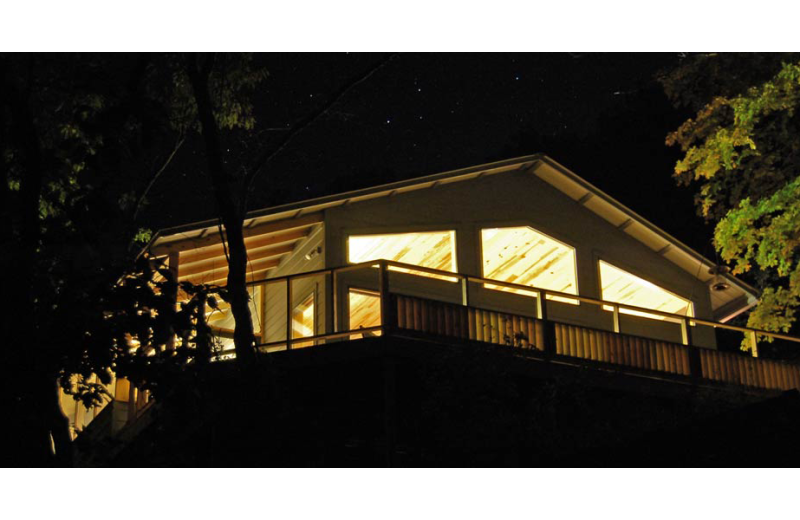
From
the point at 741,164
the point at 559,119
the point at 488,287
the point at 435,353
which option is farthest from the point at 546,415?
the point at 559,119

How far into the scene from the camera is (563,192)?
2314 cm

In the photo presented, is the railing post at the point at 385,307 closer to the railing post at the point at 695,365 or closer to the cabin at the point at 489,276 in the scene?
the cabin at the point at 489,276

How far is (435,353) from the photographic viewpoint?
16.5 metres

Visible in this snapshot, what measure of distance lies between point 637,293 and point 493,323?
7.94 metres

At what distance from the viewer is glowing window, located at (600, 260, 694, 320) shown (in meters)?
23.8

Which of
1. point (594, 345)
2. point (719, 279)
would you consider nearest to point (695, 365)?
point (594, 345)

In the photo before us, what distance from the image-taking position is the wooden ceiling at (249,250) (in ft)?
61.2

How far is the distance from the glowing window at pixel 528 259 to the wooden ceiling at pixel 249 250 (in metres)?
4.10

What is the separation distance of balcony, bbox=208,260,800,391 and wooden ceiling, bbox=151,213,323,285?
30.4 inches

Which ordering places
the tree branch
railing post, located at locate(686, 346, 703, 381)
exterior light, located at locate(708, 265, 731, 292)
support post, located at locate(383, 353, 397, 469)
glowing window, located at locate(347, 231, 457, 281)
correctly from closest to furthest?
the tree branch, support post, located at locate(383, 353, 397, 469), railing post, located at locate(686, 346, 703, 381), glowing window, located at locate(347, 231, 457, 281), exterior light, located at locate(708, 265, 731, 292)

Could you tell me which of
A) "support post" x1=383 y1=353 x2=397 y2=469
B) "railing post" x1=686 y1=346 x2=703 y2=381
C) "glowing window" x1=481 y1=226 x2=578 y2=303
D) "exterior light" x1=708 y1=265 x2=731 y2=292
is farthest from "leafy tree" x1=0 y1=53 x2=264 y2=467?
"exterior light" x1=708 y1=265 x2=731 y2=292

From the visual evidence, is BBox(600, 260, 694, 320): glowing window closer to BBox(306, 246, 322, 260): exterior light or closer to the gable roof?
the gable roof

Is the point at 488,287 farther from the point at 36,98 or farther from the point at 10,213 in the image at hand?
the point at 10,213

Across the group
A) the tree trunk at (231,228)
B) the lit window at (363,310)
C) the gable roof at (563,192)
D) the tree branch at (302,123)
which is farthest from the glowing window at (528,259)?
the tree trunk at (231,228)
